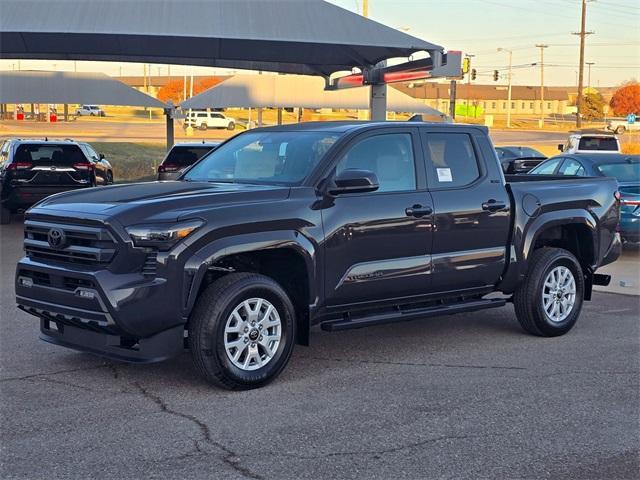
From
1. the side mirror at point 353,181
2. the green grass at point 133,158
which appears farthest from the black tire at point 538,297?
the green grass at point 133,158

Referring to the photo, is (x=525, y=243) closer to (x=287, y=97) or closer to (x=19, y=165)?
(x=19, y=165)

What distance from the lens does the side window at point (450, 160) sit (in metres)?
7.79

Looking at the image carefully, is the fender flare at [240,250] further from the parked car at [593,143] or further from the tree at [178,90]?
the tree at [178,90]

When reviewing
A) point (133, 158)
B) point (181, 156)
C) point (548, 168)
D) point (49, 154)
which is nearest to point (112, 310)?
point (548, 168)

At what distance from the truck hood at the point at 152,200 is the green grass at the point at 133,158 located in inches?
799

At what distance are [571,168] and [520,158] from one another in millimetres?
11359

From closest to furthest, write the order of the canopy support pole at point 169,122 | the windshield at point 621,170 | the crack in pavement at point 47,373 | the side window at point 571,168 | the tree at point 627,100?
the crack in pavement at point 47,373, the windshield at point 621,170, the side window at point 571,168, the canopy support pole at point 169,122, the tree at point 627,100

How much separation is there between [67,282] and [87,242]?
1.07 ft

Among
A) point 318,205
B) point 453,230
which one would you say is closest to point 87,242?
point 318,205

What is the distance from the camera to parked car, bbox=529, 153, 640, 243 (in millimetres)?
13961

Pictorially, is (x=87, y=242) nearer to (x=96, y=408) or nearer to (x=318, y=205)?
(x=96, y=408)

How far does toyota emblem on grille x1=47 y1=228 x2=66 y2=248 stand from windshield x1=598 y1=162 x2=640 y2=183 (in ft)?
35.2

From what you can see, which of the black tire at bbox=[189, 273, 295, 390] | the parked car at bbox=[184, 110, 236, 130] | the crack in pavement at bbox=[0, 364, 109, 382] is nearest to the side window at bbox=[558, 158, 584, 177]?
the black tire at bbox=[189, 273, 295, 390]

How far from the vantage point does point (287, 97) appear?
28562 millimetres
